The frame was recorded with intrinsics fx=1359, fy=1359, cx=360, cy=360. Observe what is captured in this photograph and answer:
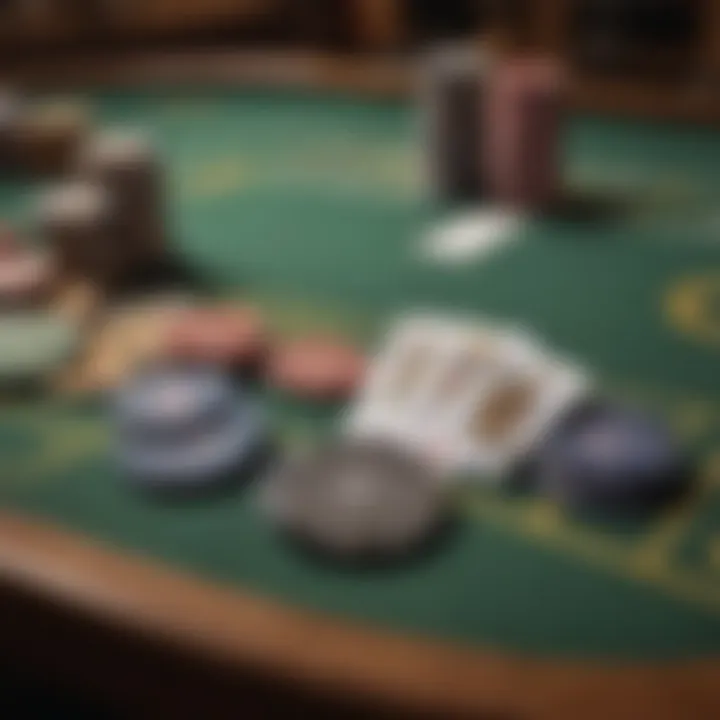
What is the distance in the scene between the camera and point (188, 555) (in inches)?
35.3

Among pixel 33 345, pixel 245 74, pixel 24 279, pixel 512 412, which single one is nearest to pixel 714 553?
pixel 512 412

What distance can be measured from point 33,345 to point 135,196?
0.88 feet

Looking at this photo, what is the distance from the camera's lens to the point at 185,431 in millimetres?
1046

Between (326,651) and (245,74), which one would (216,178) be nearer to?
(245,74)

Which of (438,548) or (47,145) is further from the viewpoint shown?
(47,145)

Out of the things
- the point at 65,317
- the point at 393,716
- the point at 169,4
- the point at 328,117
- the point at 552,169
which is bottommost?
the point at 393,716

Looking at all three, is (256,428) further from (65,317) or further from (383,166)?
(383,166)

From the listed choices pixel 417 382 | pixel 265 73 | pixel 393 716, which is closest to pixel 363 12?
pixel 265 73

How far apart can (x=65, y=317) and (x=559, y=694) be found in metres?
0.75

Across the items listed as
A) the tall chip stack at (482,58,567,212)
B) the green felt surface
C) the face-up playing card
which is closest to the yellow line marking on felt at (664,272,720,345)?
the green felt surface

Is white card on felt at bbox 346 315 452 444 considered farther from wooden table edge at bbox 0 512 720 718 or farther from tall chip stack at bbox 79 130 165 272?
tall chip stack at bbox 79 130 165 272

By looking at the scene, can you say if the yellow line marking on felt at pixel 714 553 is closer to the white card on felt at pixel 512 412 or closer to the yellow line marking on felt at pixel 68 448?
the white card on felt at pixel 512 412

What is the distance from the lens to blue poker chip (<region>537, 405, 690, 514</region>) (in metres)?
0.94

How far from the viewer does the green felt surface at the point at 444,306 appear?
83 cm
